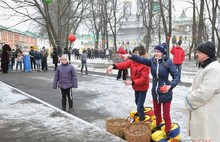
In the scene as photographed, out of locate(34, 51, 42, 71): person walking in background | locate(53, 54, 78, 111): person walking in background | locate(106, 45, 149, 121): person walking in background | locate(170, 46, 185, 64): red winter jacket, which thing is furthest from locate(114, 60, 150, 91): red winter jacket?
locate(34, 51, 42, 71): person walking in background

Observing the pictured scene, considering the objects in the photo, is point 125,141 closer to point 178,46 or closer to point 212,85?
point 212,85

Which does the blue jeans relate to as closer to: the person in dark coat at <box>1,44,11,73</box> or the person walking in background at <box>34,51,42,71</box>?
the person in dark coat at <box>1,44,11,73</box>

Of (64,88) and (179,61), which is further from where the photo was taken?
(179,61)

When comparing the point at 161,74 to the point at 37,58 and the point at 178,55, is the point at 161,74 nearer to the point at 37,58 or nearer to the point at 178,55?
the point at 178,55

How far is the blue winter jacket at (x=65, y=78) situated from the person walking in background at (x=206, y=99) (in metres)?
4.58

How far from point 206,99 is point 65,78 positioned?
485 centimetres

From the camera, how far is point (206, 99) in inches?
131

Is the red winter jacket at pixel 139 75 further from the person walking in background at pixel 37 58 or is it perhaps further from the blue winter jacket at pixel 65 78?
the person walking in background at pixel 37 58

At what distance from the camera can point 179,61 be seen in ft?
42.4

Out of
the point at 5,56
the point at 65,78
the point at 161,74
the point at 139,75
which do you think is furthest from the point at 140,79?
the point at 5,56

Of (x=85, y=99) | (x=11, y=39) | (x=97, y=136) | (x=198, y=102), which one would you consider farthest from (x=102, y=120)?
(x=11, y=39)

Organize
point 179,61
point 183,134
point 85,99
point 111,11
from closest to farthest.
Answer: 1. point 183,134
2. point 85,99
3. point 179,61
4. point 111,11

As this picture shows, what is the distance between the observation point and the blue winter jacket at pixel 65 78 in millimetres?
7586

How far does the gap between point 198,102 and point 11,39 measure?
93.4m
